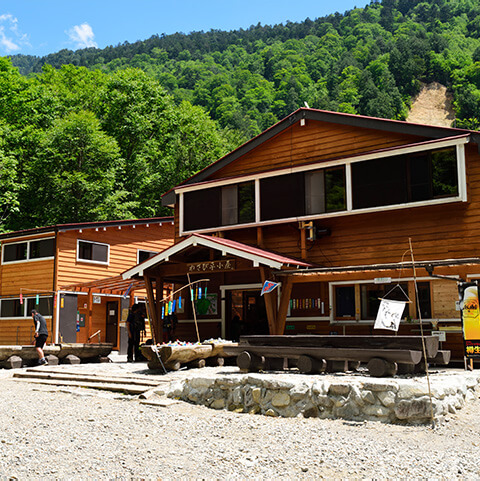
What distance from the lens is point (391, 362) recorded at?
1036cm

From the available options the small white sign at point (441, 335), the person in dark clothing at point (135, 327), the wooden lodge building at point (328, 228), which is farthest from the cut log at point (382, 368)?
the person in dark clothing at point (135, 327)

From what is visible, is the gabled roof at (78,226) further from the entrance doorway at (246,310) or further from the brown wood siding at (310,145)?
the entrance doorway at (246,310)

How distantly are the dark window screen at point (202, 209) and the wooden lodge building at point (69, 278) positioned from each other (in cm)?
417

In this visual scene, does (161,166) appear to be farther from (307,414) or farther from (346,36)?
(346,36)

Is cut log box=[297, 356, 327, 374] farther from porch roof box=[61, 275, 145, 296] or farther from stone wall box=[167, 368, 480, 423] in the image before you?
porch roof box=[61, 275, 145, 296]

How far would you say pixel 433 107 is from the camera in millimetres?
104875

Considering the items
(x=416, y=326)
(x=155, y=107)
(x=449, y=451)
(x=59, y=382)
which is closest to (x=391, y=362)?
(x=449, y=451)

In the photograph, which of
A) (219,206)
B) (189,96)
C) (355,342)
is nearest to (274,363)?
(355,342)

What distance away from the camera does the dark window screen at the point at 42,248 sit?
2375cm

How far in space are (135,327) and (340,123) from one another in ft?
29.2

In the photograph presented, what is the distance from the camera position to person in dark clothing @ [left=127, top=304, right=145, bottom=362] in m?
16.8

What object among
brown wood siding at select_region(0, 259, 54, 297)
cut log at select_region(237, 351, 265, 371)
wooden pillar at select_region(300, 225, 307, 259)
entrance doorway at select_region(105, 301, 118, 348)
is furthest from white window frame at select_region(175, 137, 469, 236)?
entrance doorway at select_region(105, 301, 118, 348)

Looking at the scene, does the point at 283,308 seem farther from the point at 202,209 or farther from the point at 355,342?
the point at 202,209

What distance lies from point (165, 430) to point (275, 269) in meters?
7.24
